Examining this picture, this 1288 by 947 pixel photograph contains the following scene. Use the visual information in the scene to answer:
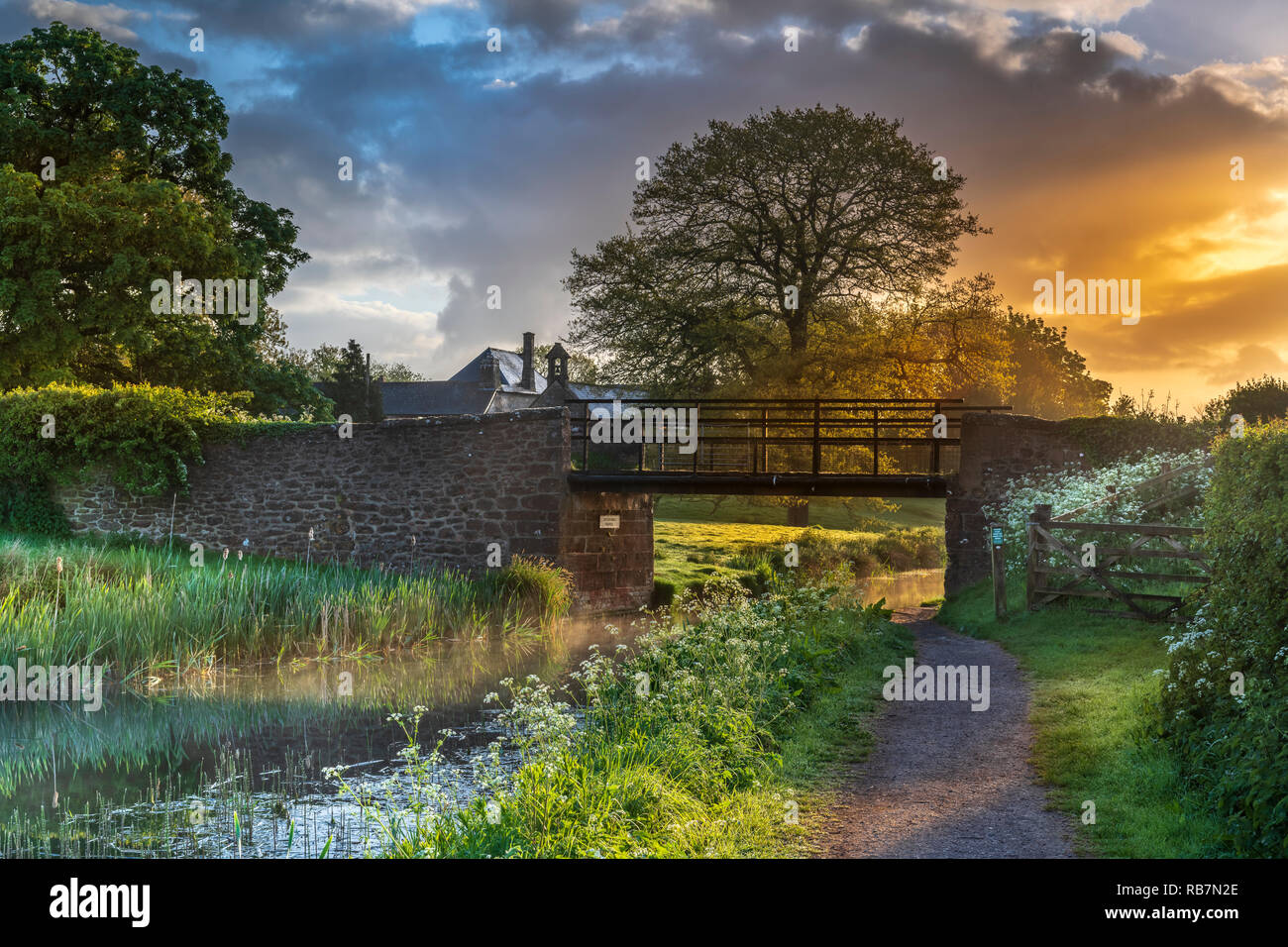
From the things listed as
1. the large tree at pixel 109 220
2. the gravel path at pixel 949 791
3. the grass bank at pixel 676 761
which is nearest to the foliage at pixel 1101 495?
the gravel path at pixel 949 791

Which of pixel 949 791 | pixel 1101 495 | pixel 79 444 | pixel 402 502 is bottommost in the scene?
pixel 949 791

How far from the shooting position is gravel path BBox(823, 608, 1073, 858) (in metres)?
5.37

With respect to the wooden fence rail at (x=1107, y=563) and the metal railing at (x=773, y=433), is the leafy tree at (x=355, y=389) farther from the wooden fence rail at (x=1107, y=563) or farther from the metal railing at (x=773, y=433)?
the wooden fence rail at (x=1107, y=563)

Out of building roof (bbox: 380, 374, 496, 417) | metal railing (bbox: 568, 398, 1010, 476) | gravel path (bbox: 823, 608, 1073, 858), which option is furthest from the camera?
building roof (bbox: 380, 374, 496, 417)

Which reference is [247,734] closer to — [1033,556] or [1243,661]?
[1243,661]

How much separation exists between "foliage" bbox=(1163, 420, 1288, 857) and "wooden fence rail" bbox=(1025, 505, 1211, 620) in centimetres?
329

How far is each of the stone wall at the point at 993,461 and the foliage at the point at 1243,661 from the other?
1049 cm

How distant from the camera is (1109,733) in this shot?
23.3ft

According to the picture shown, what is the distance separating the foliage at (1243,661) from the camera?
487cm

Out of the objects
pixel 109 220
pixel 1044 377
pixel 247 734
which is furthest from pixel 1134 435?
pixel 1044 377

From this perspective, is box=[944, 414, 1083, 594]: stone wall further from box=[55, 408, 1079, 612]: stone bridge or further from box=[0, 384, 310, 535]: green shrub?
box=[0, 384, 310, 535]: green shrub

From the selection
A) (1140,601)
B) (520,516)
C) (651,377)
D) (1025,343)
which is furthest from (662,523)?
(1025,343)

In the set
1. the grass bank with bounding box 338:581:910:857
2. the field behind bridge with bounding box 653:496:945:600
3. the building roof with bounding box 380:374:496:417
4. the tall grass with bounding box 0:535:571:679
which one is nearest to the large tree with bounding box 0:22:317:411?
the tall grass with bounding box 0:535:571:679

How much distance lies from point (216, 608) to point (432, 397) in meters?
48.5
